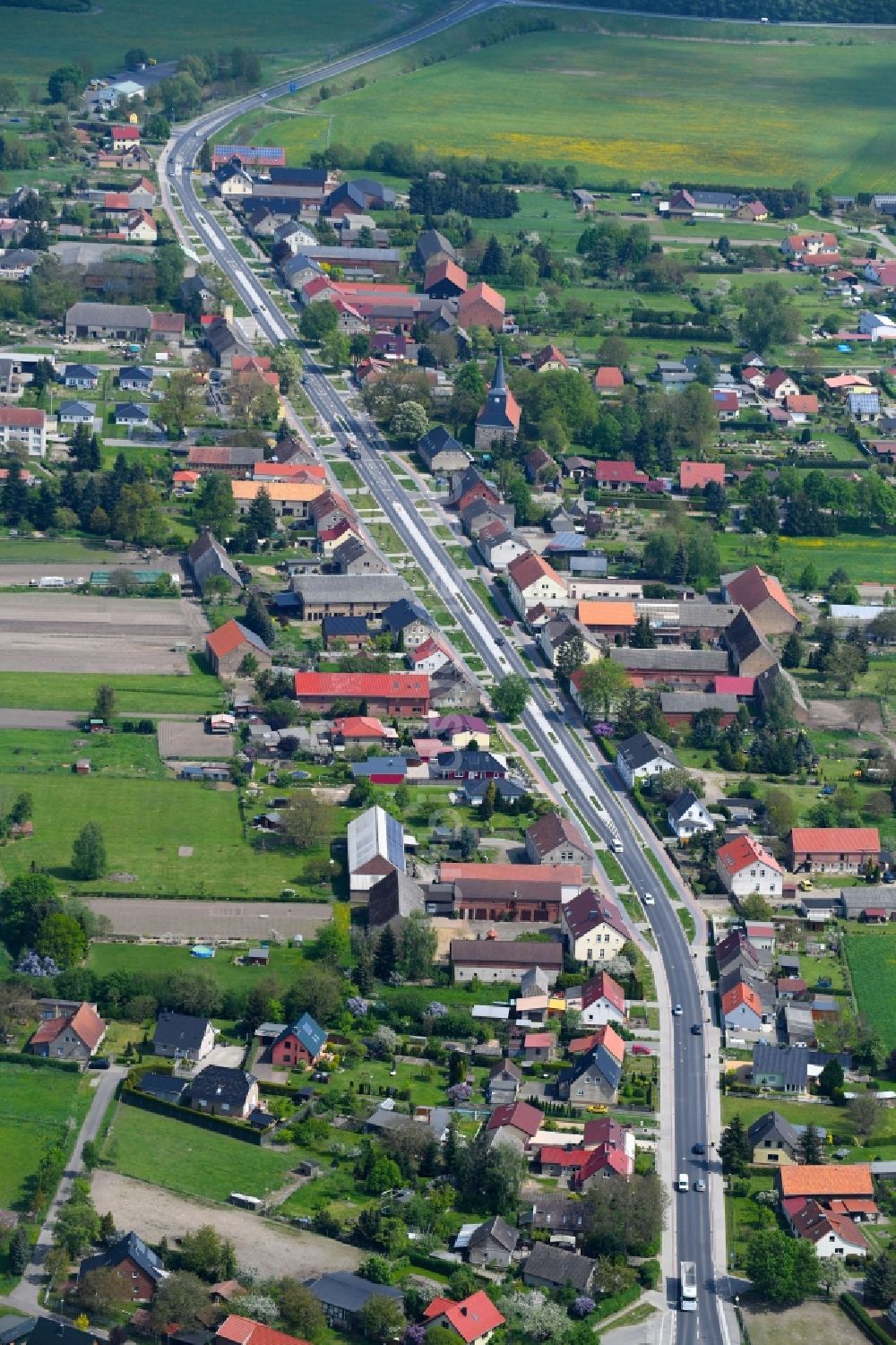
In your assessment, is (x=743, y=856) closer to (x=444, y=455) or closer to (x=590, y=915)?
(x=590, y=915)

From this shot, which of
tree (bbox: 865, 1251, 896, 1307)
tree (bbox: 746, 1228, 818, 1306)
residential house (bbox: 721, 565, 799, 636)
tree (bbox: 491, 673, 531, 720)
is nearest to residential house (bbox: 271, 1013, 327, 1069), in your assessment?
tree (bbox: 746, 1228, 818, 1306)

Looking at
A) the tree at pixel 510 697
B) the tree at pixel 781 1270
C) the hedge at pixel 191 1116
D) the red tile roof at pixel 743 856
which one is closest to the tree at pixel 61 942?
the hedge at pixel 191 1116

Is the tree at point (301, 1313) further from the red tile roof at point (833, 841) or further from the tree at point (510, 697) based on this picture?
the tree at point (510, 697)

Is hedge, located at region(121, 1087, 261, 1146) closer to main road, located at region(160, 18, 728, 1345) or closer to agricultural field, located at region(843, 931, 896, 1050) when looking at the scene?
main road, located at region(160, 18, 728, 1345)

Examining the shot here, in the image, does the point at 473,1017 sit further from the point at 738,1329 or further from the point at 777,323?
the point at 777,323

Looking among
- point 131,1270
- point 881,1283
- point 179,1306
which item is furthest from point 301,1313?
point 881,1283

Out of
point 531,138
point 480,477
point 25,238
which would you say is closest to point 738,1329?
point 480,477
